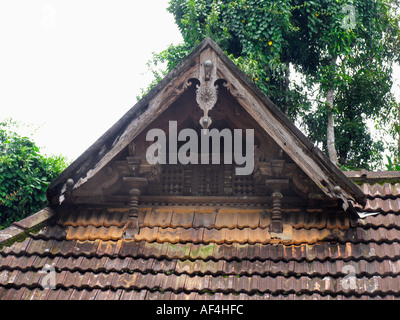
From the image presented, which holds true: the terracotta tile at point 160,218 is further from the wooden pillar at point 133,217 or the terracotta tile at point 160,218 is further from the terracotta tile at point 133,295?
the terracotta tile at point 133,295

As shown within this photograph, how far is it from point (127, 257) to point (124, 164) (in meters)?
1.14

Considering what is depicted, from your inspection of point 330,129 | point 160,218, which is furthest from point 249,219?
point 330,129

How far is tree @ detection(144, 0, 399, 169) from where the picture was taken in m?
21.5

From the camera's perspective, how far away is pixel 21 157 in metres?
15.5

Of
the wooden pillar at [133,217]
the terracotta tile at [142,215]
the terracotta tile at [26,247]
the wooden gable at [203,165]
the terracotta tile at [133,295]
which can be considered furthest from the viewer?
the terracotta tile at [142,215]

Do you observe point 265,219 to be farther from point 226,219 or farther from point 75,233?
point 75,233

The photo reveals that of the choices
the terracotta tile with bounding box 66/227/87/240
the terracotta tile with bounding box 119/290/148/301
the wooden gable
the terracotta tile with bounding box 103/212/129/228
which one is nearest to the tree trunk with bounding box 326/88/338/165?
the wooden gable

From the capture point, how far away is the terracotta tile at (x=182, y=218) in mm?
6297

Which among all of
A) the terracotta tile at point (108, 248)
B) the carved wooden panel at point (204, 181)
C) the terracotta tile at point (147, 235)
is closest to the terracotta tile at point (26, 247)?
the terracotta tile at point (108, 248)

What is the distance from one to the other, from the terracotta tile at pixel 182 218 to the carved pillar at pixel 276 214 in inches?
37.9

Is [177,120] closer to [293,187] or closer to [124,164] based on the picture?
[124,164]

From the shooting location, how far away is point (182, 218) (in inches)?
252

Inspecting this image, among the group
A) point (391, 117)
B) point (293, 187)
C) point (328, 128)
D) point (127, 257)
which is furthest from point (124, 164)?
point (391, 117)
